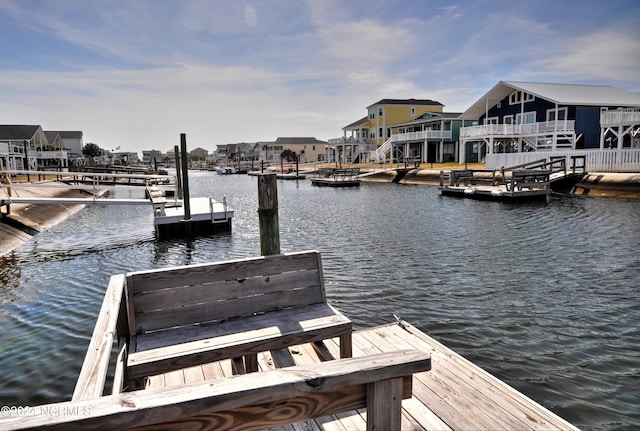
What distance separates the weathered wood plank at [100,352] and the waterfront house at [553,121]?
34991 mm

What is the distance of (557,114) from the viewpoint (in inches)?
1533

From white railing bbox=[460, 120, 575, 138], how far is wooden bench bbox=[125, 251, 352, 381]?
132 ft

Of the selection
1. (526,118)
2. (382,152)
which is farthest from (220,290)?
(382,152)

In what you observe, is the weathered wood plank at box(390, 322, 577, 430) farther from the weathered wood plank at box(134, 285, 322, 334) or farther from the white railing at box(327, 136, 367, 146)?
the white railing at box(327, 136, 367, 146)

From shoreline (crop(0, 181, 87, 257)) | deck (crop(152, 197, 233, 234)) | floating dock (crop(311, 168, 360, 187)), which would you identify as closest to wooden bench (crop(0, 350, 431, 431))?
shoreline (crop(0, 181, 87, 257))

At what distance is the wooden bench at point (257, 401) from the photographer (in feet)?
5.91

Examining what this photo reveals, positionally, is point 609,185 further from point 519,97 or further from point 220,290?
point 220,290

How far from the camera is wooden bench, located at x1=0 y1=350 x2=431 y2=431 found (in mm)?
1803

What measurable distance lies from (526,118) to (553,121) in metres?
4.24

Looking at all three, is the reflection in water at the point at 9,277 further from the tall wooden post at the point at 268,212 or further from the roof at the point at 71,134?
the roof at the point at 71,134

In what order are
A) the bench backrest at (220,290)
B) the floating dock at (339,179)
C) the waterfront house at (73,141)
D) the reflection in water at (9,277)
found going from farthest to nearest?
the waterfront house at (73,141) → the floating dock at (339,179) → the reflection in water at (9,277) → the bench backrest at (220,290)

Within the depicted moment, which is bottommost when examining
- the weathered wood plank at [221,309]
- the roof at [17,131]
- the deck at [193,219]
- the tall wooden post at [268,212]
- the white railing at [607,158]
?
the deck at [193,219]

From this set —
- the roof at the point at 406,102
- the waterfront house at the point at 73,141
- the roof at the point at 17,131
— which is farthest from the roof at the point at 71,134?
the roof at the point at 406,102

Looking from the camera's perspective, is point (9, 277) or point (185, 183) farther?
point (185, 183)
